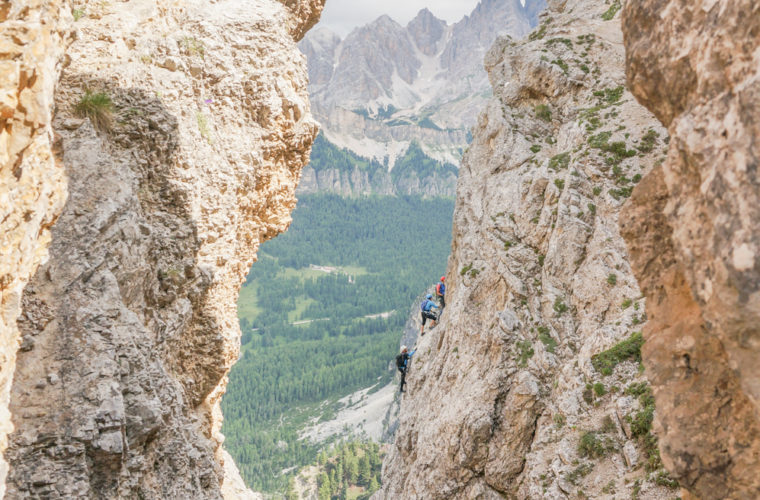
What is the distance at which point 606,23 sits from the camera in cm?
2898

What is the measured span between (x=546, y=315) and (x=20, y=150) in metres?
17.5

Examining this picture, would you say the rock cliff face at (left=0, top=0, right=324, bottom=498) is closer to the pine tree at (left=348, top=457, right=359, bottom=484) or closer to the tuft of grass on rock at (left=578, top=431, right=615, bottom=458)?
the tuft of grass on rock at (left=578, top=431, right=615, bottom=458)

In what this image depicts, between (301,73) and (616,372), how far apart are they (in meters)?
16.0

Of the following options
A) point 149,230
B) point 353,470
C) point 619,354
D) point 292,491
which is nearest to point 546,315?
point 619,354

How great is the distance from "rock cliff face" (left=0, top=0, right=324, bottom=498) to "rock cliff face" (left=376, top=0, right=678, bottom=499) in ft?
30.9

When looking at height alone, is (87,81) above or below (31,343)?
above

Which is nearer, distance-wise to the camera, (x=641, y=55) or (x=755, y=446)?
(x=755, y=446)

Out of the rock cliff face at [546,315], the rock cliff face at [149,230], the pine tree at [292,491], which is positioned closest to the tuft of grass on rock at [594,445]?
the rock cliff face at [546,315]

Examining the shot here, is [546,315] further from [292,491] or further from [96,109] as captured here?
[292,491]

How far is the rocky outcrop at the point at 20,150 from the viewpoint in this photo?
22.8 ft

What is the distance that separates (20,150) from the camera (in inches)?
283

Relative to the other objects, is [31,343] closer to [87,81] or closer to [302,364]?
[87,81]

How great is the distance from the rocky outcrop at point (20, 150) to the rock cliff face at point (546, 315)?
1409cm

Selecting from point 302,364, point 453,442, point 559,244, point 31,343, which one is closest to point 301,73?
point 559,244
